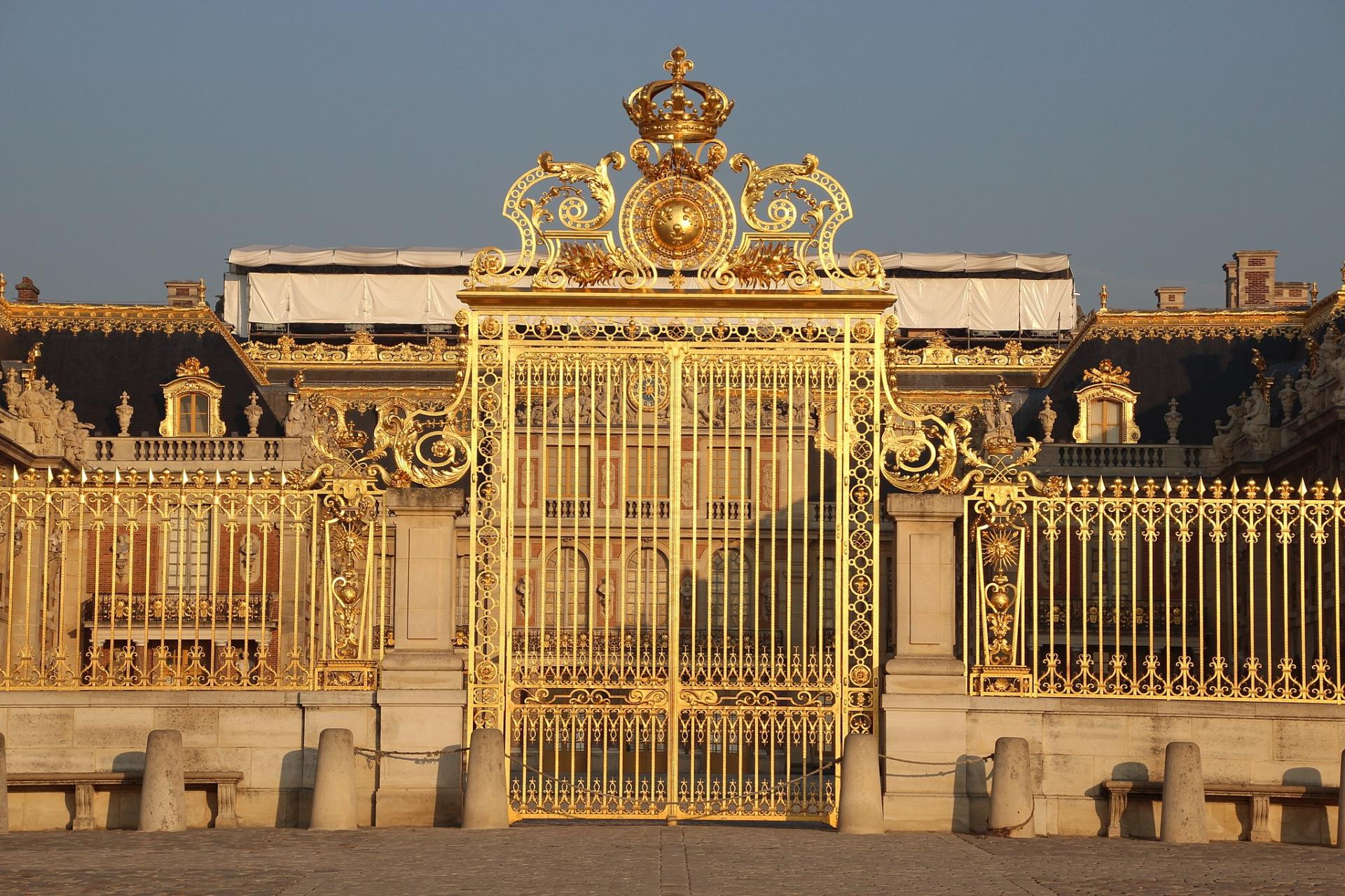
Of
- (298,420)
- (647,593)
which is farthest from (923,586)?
(298,420)

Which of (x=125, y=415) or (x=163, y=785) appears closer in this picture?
Result: (x=163, y=785)

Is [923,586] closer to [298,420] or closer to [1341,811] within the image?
[1341,811]

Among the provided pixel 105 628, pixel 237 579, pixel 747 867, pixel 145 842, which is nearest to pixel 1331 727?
pixel 747 867

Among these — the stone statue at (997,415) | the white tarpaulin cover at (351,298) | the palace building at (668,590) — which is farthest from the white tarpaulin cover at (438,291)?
the palace building at (668,590)

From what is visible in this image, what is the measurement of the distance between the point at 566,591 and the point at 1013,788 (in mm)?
15668

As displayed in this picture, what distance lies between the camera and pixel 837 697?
1761 cm

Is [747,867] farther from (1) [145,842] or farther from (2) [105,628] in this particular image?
(2) [105,628]

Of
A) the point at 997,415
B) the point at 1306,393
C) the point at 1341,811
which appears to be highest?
the point at 997,415

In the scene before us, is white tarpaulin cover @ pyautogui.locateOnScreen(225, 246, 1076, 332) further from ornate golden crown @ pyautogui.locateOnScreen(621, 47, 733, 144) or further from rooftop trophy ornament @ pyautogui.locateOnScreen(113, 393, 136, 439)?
ornate golden crown @ pyautogui.locateOnScreen(621, 47, 733, 144)

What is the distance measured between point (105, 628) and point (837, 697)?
18035 millimetres

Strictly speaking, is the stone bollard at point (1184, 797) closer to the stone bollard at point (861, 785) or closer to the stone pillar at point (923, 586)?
the stone pillar at point (923, 586)

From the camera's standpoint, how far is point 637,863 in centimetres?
1446

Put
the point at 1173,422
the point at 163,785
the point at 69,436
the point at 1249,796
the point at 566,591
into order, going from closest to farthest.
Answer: the point at 163,785 < the point at 1249,796 < the point at 566,591 < the point at 69,436 < the point at 1173,422

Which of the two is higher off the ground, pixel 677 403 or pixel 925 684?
pixel 677 403
